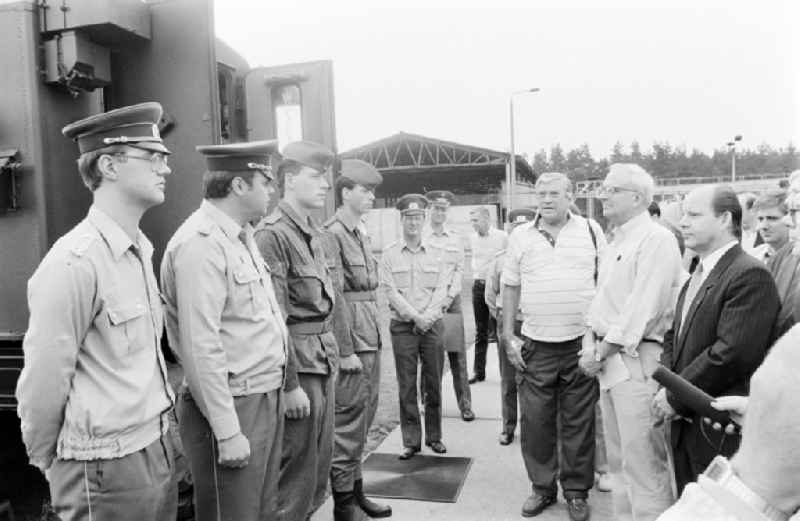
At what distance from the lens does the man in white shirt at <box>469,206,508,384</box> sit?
7.48m

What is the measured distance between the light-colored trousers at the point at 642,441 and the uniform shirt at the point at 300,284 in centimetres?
158

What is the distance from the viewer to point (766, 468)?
84cm

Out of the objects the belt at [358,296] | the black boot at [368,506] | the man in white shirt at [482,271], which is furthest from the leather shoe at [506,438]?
the man in white shirt at [482,271]

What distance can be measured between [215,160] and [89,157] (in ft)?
2.34

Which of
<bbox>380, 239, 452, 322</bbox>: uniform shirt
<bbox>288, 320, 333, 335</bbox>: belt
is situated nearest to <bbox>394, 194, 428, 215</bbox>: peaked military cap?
<bbox>380, 239, 452, 322</bbox>: uniform shirt

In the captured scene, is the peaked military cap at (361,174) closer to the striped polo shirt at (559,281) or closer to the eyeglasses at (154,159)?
the striped polo shirt at (559,281)

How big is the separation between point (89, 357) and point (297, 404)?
1179 millimetres

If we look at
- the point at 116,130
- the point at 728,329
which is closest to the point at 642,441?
the point at 728,329

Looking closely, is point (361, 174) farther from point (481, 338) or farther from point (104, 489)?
point (481, 338)

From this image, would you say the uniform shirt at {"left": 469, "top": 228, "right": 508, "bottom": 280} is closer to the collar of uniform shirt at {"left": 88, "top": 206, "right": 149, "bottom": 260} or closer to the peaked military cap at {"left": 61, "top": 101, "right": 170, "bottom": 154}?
the peaked military cap at {"left": 61, "top": 101, "right": 170, "bottom": 154}

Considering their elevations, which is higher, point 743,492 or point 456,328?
point 743,492

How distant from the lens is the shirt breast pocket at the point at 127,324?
1.98 metres

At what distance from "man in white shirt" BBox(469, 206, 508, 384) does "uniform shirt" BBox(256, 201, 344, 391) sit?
432cm

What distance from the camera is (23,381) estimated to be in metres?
1.87
